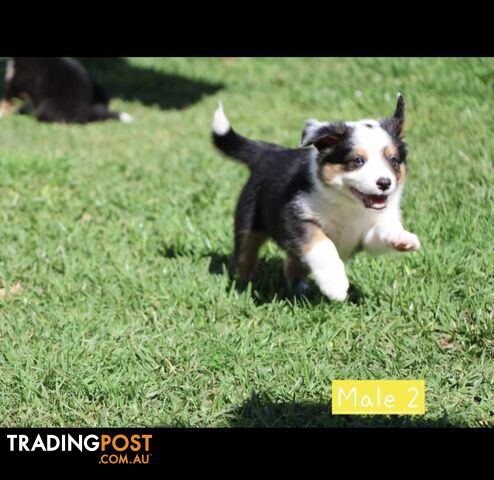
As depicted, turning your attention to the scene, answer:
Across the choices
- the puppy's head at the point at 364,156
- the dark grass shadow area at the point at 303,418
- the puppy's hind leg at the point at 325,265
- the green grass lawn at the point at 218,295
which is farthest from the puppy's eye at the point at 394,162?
the dark grass shadow area at the point at 303,418

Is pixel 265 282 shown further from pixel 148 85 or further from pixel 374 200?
pixel 148 85

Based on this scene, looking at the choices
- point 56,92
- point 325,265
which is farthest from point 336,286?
point 56,92

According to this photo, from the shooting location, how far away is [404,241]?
3475 millimetres

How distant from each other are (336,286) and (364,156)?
0.63m

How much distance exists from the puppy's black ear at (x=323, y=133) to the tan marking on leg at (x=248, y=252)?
0.84 meters

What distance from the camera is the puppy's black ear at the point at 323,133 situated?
350 centimetres

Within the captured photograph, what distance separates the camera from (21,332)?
12.4 feet

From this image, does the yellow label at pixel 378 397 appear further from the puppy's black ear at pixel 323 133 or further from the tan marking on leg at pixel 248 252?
the tan marking on leg at pixel 248 252

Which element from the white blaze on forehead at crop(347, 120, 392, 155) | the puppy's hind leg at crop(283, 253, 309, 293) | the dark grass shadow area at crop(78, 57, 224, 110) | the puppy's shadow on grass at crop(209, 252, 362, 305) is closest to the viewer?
the white blaze on forehead at crop(347, 120, 392, 155)

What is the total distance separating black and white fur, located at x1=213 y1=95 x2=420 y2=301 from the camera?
3.47 metres

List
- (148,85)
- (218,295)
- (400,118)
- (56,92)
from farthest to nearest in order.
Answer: (148,85) < (56,92) < (218,295) < (400,118)

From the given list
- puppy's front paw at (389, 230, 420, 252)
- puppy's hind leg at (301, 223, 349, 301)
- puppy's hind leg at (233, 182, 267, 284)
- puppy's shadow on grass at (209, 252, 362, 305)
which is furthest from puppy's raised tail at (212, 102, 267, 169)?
puppy's front paw at (389, 230, 420, 252)

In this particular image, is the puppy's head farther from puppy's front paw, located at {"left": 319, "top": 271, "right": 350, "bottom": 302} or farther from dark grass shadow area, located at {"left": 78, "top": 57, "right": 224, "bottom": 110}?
dark grass shadow area, located at {"left": 78, "top": 57, "right": 224, "bottom": 110}
